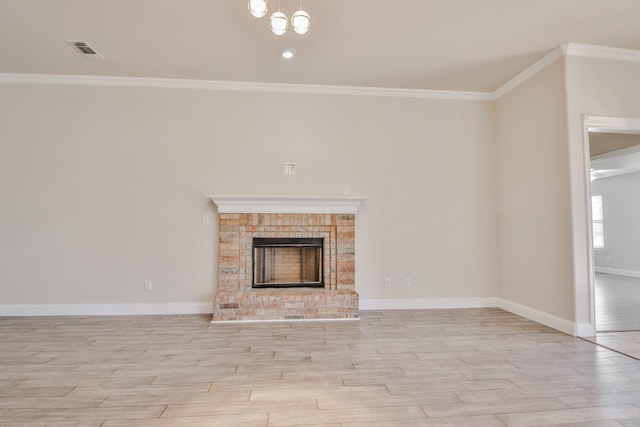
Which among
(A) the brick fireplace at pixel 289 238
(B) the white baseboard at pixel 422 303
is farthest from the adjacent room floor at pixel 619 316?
(A) the brick fireplace at pixel 289 238

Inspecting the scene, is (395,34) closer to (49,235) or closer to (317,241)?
(317,241)

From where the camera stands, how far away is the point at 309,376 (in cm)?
236

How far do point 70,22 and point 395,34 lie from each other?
9.91 ft

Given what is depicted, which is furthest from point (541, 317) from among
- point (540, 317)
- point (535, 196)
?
point (535, 196)

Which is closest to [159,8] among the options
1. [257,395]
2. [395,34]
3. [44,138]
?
[395,34]

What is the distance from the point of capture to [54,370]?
8.08ft

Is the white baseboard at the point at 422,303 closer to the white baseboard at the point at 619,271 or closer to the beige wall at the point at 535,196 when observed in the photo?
the beige wall at the point at 535,196

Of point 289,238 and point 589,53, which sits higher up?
point 589,53

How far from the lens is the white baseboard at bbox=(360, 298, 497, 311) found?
14.1 ft

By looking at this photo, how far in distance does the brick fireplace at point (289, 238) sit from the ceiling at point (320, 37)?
1.55 m

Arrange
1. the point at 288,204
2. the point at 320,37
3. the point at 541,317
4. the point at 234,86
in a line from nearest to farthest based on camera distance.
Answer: the point at 320,37, the point at 541,317, the point at 288,204, the point at 234,86

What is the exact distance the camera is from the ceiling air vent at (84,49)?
3319 millimetres

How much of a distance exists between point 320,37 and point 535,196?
2.96 meters

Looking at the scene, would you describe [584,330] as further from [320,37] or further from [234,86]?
[234,86]
